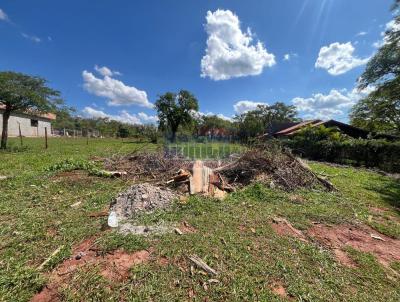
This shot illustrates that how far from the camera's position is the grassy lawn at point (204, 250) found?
1.94 meters

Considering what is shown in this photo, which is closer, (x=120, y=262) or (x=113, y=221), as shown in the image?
(x=120, y=262)

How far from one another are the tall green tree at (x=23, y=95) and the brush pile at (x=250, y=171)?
7.32 meters

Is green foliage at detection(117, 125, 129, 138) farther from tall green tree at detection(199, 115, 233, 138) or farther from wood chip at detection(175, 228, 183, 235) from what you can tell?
wood chip at detection(175, 228, 183, 235)

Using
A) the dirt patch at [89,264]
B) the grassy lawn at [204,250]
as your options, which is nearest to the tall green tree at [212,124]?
the grassy lawn at [204,250]

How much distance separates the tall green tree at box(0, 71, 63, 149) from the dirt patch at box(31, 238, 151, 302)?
11.1 metres

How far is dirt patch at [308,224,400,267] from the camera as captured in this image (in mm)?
2795

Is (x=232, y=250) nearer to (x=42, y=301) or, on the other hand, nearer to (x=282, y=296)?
(x=282, y=296)

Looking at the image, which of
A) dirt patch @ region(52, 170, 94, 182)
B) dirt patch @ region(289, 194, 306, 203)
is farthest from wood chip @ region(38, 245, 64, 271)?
dirt patch @ region(289, 194, 306, 203)

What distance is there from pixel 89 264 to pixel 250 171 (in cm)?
440

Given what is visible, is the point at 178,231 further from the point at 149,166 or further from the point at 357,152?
the point at 357,152

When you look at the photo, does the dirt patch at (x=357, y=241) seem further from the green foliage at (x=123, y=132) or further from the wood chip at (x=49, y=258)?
the green foliage at (x=123, y=132)

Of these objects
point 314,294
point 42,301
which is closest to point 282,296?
point 314,294

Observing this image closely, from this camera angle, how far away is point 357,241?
3.10m

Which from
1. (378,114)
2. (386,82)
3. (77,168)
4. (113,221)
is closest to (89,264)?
(113,221)
